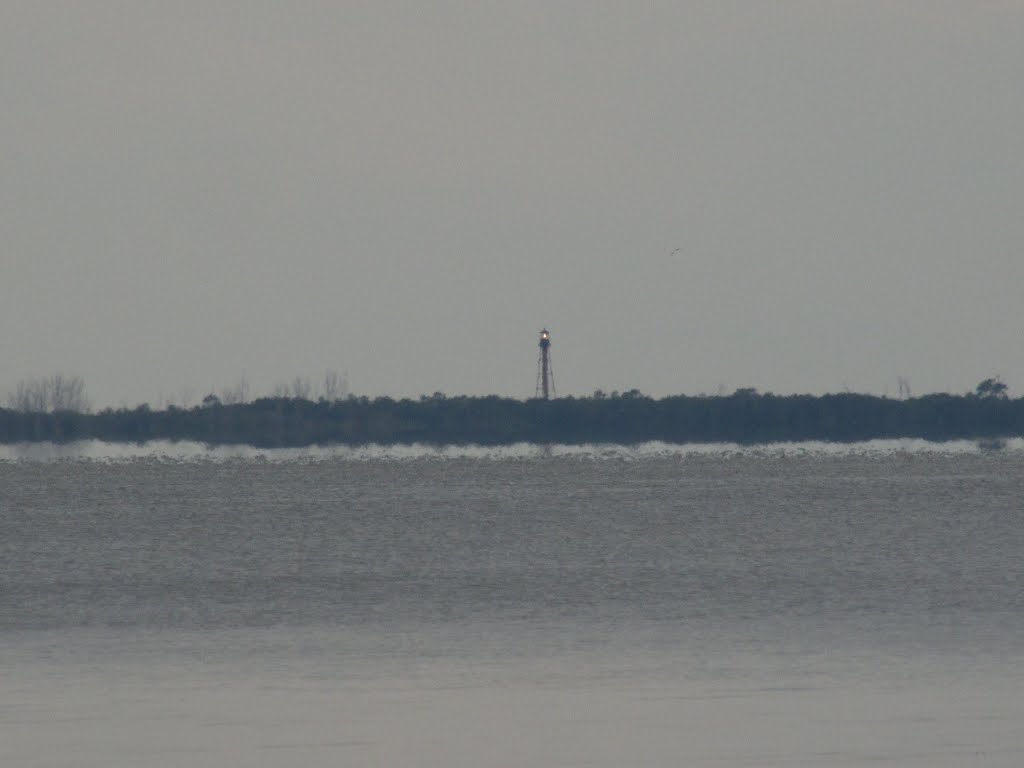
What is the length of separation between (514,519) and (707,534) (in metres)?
11.7

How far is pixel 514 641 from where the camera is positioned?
23.0 meters

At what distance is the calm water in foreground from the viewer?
1488cm

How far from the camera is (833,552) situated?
1645 inches

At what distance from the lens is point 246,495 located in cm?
8169

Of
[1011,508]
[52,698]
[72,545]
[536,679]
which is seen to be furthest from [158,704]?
[1011,508]

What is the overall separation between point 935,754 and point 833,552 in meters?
28.1

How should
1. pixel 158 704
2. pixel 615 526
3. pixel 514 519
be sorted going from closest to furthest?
1. pixel 158 704
2. pixel 615 526
3. pixel 514 519

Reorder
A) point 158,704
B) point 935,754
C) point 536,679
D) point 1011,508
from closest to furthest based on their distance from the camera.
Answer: point 935,754, point 158,704, point 536,679, point 1011,508

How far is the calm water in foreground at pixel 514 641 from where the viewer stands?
48.8ft

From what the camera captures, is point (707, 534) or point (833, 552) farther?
point (707, 534)

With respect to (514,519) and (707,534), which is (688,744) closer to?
(707,534)

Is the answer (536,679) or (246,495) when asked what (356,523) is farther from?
(536,679)

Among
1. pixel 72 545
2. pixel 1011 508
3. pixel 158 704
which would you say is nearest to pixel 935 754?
pixel 158 704

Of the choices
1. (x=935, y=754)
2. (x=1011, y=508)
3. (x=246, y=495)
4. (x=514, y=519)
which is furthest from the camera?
(x=246, y=495)
